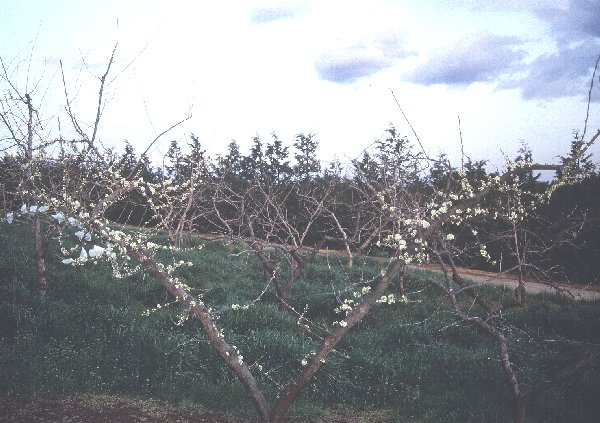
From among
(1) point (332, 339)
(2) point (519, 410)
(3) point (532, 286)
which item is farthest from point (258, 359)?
(3) point (532, 286)

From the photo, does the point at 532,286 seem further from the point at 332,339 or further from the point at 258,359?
the point at 332,339

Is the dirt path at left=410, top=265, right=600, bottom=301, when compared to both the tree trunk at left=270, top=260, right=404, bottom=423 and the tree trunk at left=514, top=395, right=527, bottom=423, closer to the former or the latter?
the tree trunk at left=514, top=395, right=527, bottom=423


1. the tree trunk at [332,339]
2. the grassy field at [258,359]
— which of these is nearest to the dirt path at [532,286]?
the grassy field at [258,359]

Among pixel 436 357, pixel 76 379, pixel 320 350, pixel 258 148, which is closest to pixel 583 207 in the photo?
pixel 436 357

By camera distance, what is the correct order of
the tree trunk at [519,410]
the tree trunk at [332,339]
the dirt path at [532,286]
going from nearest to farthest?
1. the tree trunk at [332,339]
2. the tree trunk at [519,410]
3. the dirt path at [532,286]

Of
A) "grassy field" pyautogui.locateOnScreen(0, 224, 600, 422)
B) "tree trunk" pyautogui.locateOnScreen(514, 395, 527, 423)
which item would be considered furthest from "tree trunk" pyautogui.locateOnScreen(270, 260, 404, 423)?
"tree trunk" pyautogui.locateOnScreen(514, 395, 527, 423)

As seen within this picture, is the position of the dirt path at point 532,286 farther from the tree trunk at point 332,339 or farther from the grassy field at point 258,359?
the tree trunk at point 332,339

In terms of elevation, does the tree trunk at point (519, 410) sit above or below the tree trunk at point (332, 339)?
below

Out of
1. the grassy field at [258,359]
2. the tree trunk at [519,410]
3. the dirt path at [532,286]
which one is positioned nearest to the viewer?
the tree trunk at [519,410]

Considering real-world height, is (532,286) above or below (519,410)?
above

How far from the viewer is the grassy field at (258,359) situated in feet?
16.4

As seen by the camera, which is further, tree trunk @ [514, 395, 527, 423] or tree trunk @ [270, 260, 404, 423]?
tree trunk @ [514, 395, 527, 423]

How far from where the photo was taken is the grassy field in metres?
4.99

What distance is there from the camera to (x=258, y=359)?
228 inches
